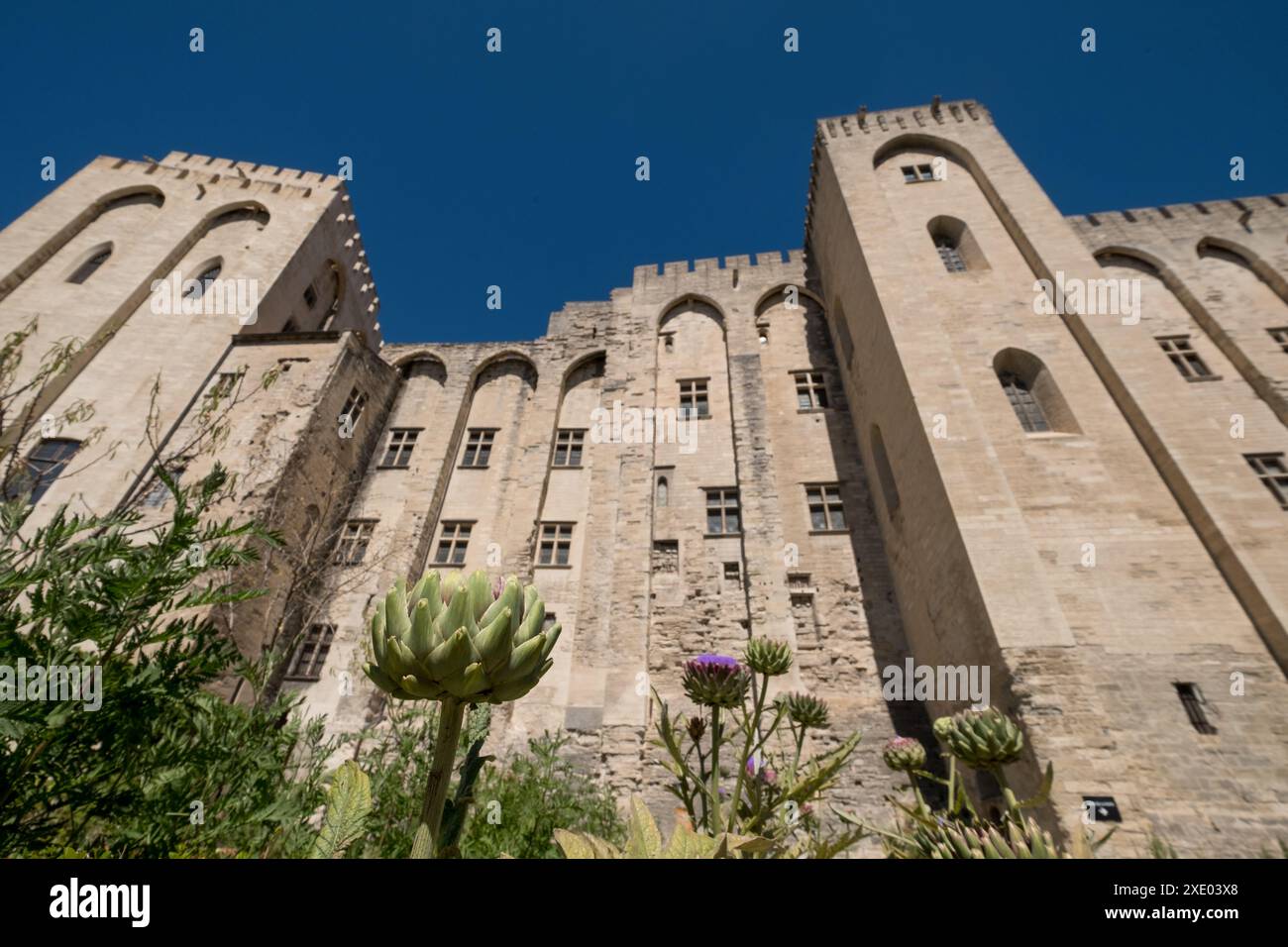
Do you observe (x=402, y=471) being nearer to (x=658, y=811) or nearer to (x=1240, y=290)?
(x=658, y=811)

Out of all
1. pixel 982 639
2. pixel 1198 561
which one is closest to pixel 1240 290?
pixel 1198 561

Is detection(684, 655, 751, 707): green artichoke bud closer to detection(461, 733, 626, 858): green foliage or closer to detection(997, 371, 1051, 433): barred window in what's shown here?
detection(461, 733, 626, 858): green foliage

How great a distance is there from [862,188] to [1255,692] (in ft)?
47.7

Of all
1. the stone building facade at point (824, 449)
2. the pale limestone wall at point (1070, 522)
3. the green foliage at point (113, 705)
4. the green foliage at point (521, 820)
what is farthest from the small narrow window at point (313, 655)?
the pale limestone wall at point (1070, 522)

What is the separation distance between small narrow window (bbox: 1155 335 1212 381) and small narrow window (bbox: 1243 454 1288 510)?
10.7 feet

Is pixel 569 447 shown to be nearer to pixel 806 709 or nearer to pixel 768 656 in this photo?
pixel 806 709

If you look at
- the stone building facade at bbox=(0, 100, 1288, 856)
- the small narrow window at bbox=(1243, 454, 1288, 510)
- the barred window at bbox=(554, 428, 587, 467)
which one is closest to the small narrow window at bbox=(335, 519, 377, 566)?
the stone building facade at bbox=(0, 100, 1288, 856)

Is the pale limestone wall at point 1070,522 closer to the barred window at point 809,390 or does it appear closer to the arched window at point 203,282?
the barred window at point 809,390

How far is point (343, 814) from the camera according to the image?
4.31 ft

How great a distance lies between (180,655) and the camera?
2.59 metres

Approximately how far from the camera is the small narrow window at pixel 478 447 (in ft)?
59.9

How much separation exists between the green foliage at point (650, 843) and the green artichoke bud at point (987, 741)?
2.45 m

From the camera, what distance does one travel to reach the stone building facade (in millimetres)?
8688
